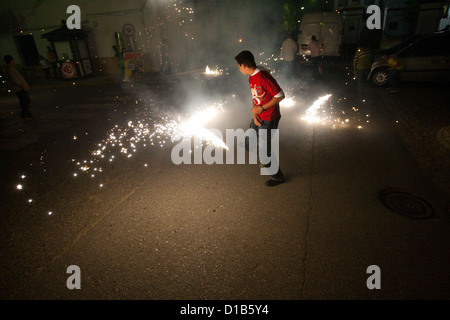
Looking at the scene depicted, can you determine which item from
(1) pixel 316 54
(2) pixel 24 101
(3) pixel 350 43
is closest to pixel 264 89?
(2) pixel 24 101

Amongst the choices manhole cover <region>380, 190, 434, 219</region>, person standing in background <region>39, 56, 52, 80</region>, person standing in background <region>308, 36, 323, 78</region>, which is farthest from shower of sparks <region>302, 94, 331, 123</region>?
person standing in background <region>39, 56, 52, 80</region>

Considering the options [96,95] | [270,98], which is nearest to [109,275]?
[270,98]

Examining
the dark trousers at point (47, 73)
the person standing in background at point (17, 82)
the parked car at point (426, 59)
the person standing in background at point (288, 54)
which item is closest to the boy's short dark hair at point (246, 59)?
the person standing in background at point (17, 82)

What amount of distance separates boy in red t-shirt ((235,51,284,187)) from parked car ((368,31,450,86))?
8.00 metres

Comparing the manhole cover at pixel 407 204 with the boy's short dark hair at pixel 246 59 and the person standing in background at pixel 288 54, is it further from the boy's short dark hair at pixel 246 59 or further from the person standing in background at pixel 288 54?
the person standing in background at pixel 288 54

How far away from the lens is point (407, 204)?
342cm

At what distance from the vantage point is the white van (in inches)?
597

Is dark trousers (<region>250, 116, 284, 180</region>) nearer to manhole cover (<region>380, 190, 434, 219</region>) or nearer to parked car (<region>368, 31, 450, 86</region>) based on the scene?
manhole cover (<region>380, 190, 434, 219</region>)

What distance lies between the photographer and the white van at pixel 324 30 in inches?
597

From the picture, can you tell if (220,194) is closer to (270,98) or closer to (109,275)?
(270,98)

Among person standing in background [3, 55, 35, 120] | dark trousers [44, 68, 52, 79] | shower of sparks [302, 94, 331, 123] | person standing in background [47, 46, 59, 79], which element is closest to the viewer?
shower of sparks [302, 94, 331, 123]

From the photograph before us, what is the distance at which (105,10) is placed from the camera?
17125mm

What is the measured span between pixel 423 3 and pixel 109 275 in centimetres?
2350
